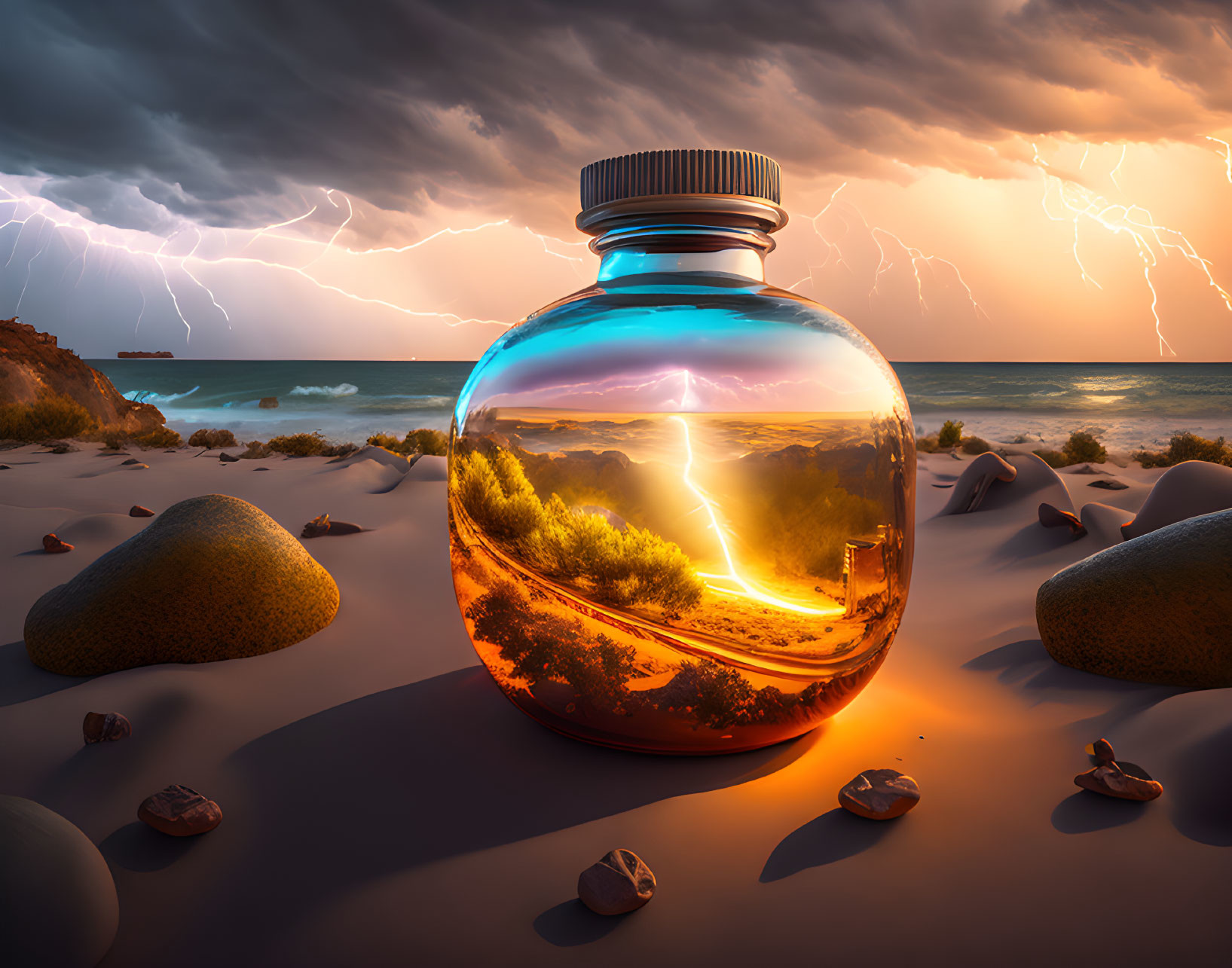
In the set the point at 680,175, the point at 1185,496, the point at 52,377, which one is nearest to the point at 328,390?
the point at 52,377

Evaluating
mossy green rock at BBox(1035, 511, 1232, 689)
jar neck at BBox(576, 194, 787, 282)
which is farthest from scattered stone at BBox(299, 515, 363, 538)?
mossy green rock at BBox(1035, 511, 1232, 689)

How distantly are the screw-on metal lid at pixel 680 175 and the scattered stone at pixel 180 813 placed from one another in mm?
1746

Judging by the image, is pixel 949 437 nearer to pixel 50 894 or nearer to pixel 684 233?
pixel 684 233

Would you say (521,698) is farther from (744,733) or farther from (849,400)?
(849,400)

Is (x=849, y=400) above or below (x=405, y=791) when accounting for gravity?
above

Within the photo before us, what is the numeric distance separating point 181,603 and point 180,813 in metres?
1.20

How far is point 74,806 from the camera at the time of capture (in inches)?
67.8

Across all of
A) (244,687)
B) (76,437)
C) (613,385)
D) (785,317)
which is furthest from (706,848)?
(76,437)

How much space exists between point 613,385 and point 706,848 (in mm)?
1085

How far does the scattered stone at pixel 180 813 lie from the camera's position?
5.23 ft

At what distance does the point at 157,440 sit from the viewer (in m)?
10.1

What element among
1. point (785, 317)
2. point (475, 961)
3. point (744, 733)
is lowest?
point (475, 961)

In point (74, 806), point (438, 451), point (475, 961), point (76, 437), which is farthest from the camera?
point (438, 451)

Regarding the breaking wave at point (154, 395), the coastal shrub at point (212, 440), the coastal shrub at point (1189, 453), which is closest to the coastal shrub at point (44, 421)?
the coastal shrub at point (212, 440)
